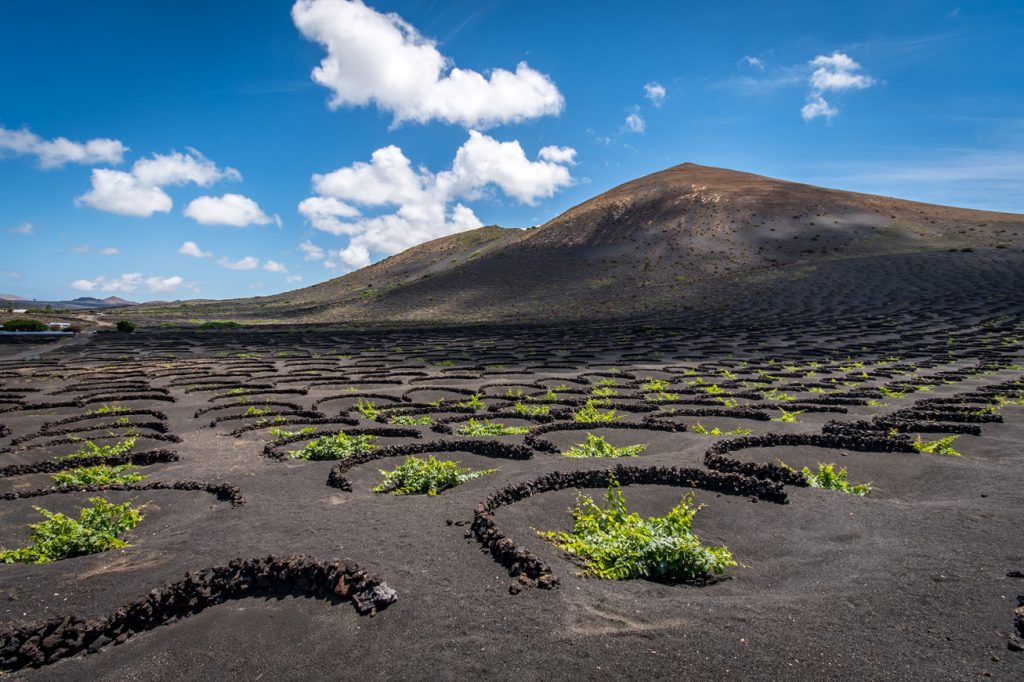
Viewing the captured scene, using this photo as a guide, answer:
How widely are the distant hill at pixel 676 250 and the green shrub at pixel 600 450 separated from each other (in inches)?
1886

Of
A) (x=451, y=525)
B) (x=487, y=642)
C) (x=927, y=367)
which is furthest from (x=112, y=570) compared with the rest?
(x=927, y=367)

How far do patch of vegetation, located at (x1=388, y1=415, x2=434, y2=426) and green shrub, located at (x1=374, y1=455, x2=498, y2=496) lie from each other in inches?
210

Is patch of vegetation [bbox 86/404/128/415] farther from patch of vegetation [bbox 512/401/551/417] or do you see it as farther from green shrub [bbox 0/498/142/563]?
patch of vegetation [bbox 512/401/551/417]

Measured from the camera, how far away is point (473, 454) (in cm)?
1230

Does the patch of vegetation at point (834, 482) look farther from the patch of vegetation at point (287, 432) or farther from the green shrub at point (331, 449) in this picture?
the patch of vegetation at point (287, 432)

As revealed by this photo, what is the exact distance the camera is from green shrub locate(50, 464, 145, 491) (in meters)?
10.2

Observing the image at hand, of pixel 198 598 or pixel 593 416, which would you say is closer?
pixel 198 598

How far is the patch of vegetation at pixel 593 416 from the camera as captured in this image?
15.1 metres

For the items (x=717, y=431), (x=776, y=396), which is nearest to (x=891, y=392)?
(x=776, y=396)

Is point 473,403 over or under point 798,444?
over

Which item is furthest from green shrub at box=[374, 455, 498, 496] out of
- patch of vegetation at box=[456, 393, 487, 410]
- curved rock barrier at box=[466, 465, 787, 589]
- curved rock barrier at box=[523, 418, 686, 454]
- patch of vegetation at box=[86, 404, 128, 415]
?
patch of vegetation at box=[86, 404, 128, 415]

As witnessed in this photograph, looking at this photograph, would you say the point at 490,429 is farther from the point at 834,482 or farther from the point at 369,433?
the point at 834,482

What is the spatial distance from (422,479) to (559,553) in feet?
11.3

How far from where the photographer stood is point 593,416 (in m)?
15.5
